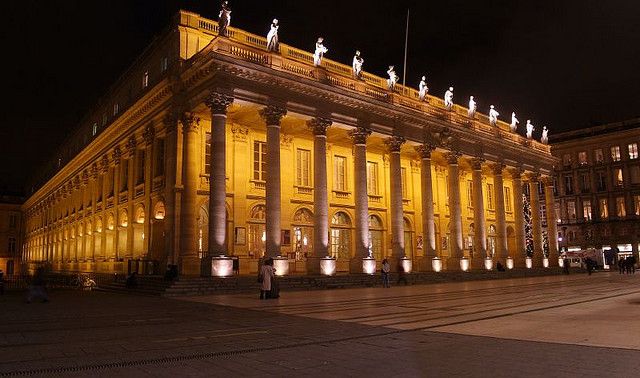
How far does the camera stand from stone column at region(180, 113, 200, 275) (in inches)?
1112

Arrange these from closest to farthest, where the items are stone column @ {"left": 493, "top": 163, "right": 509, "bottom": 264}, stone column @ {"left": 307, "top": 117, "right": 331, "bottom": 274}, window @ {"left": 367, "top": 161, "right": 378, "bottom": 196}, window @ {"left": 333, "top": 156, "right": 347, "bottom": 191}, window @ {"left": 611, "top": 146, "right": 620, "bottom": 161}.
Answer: stone column @ {"left": 307, "top": 117, "right": 331, "bottom": 274}
window @ {"left": 333, "top": 156, "right": 347, "bottom": 191}
window @ {"left": 367, "top": 161, "right": 378, "bottom": 196}
stone column @ {"left": 493, "top": 163, "right": 509, "bottom": 264}
window @ {"left": 611, "top": 146, "right": 620, "bottom": 161}

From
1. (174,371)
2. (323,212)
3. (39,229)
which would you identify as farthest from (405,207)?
(39,229)

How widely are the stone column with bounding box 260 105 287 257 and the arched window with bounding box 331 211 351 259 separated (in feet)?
32.0

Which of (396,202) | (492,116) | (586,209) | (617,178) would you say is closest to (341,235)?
(396,202)

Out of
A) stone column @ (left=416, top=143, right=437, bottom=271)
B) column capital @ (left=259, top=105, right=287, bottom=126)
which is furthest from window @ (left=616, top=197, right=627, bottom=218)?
column capital @ (left=259, top=105, right=287, bottom=126)

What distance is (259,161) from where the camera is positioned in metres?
34.3

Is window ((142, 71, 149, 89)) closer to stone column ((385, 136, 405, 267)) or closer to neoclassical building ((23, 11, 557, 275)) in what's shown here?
neoclassical building ((23, 11, 557, 275))

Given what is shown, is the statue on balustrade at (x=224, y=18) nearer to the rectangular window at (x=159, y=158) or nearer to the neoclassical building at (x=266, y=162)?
the neoclassical building at (x=266, y=162)

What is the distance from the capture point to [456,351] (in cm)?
853

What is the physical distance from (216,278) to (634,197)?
201 feet

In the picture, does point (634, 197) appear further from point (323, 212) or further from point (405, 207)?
point (323, 212)

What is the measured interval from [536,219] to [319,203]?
28.7 metres

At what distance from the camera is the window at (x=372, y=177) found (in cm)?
4112

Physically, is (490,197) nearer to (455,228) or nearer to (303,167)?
(455,228)
